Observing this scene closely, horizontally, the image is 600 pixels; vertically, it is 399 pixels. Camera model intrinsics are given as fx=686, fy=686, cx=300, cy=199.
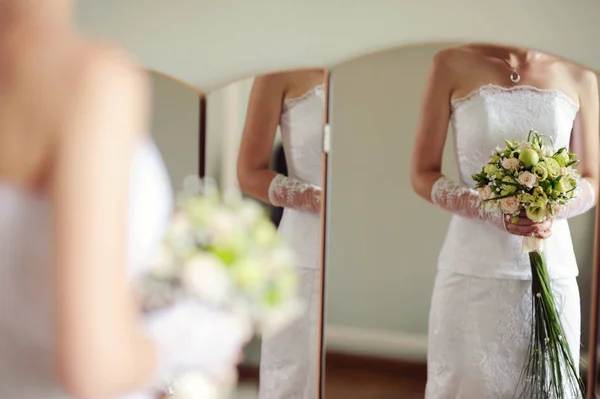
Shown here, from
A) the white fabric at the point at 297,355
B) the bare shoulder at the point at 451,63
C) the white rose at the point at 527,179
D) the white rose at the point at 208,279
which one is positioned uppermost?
Result: the bare shoulder at the point at 451,63

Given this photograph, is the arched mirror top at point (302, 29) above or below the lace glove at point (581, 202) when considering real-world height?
above

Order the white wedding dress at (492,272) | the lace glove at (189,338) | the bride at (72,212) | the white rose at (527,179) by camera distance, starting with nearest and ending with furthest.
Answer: the bride at (72,212) < the lace glove at (189,338) < the white rose at (527,179) < the white wedding dress at (492,272)

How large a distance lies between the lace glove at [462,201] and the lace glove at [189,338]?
802mm

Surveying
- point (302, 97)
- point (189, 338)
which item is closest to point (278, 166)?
point (302, 97)

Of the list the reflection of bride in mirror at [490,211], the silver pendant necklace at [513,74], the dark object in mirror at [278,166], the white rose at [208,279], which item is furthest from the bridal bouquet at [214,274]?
the silver pendant necklace at [513,74]

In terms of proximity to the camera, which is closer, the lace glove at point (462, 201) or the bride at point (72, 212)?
the bride at point (72, 212)

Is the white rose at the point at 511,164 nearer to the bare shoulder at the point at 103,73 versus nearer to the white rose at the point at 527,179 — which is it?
the white rose at the point at 527,179

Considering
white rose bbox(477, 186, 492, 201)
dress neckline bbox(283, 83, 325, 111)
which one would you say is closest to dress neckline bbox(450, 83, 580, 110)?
white rose bbox(477, 186, 492, 201)

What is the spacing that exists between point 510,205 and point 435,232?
202mm

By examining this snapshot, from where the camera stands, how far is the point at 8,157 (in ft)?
2.50

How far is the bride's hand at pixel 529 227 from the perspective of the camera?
1.51 m

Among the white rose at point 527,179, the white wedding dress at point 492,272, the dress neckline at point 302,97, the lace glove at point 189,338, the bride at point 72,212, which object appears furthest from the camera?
the dress neckline at point 302,97

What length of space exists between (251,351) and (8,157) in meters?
1.00

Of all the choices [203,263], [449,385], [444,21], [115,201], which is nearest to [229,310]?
[203,263]
